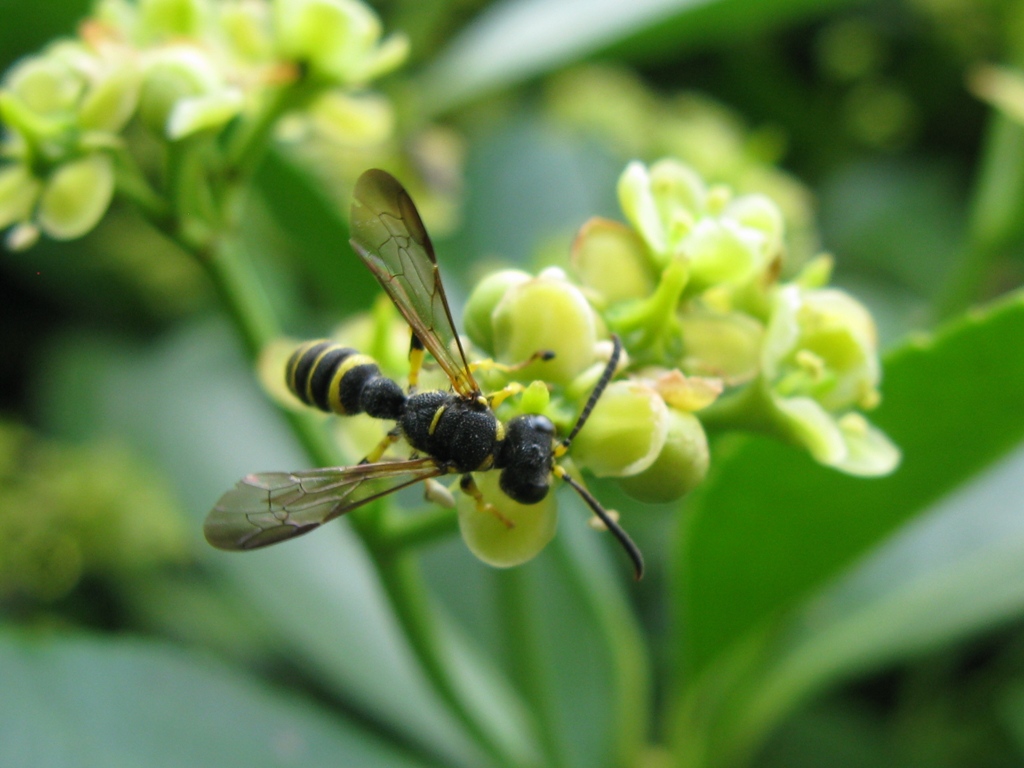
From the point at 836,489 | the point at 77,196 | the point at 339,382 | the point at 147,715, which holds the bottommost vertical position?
the point at 147,715

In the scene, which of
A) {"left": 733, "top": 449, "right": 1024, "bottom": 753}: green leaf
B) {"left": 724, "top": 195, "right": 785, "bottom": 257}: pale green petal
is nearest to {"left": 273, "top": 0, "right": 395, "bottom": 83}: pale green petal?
{"left": 724, "top": 195, "right": 785, "bottom": 257}: pale green petal

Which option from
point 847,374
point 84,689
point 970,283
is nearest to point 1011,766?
point 970,283

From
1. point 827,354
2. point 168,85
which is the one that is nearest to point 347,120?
point 168,85

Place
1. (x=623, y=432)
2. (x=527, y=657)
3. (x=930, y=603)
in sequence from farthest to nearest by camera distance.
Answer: (x=930, y=603) < (x=527, y=657) < (x=623, y=432)

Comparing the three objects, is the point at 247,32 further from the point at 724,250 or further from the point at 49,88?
the point at 724,250

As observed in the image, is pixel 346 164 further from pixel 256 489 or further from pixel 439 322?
pixel 256 489

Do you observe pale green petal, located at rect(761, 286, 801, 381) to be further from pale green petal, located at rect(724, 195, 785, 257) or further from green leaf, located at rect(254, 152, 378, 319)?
green leaf, located at rect(254, 152, 378, 319)
